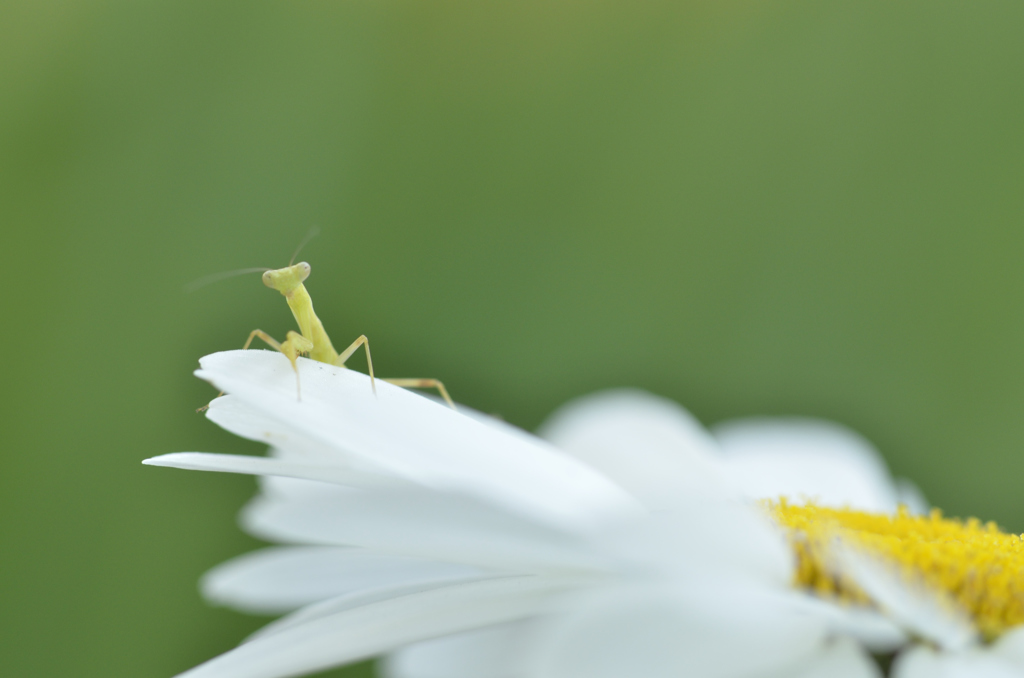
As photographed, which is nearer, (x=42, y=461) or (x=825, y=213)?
(x=42, y=461)

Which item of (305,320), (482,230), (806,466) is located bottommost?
(806,466)

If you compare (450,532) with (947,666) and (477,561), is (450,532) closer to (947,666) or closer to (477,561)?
(477,561)

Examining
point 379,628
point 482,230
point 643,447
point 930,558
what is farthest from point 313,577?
point 482,230

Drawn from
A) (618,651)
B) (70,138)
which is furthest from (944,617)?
(70,138)

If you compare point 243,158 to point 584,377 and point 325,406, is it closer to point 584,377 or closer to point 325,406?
point 584,377

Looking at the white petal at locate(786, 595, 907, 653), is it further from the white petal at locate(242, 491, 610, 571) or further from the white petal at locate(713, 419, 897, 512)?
the white petal at locate(713, 419, 897, 512)

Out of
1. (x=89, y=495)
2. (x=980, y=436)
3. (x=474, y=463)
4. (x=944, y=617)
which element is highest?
(x=474, y=463)

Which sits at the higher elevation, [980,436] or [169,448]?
[169,448]
